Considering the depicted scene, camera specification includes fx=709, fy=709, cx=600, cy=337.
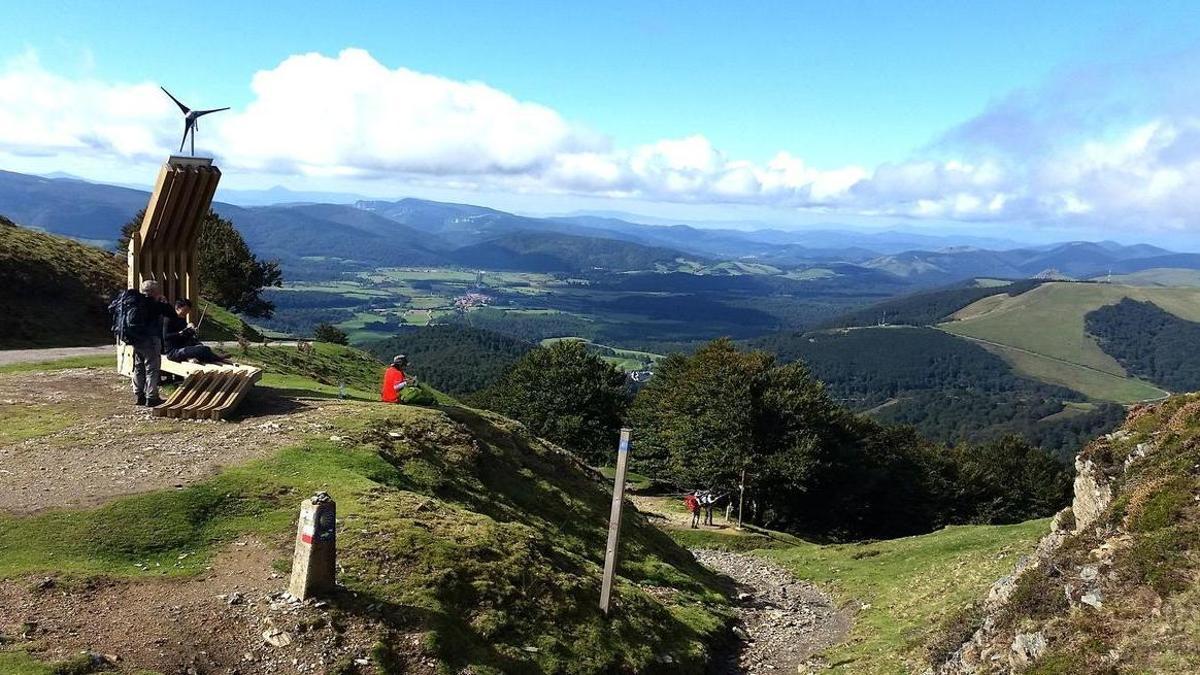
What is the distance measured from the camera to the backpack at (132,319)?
63.6 feet

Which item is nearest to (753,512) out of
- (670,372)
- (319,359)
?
(670,372)

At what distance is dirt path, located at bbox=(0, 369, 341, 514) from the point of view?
15000 millimetres

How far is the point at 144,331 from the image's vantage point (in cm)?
1959

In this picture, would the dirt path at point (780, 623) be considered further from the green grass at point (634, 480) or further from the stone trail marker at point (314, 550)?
the green grass at point (634, 480)

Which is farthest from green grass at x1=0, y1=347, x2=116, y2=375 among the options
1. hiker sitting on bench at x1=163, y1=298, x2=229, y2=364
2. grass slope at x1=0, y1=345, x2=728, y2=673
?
grass slope at x1=0, y1=345, x2=728, y2=673

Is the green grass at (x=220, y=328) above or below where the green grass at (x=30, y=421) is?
below

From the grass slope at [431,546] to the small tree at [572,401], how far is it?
43458mm

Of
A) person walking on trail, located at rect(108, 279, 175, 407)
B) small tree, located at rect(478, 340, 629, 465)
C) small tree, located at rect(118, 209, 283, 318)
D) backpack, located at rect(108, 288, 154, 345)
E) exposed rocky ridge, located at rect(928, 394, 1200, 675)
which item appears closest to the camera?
exposed rocky ridge, located at rect(928, 394, 1200, 675)

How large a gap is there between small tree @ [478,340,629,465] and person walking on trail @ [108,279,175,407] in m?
47.2

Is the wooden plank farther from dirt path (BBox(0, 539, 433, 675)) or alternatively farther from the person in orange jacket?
dirt path (BBox(0, 539, 433, 675))

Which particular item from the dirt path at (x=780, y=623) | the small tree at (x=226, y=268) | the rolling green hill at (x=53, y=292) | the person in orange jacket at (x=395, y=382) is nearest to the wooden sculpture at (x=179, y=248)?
the person in orange jacket at (x=395, y=382)

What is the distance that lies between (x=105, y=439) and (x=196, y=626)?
29.0 feet

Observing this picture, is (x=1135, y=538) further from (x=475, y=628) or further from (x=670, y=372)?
(x=670, y=372)

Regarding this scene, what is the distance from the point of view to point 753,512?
182 feet
